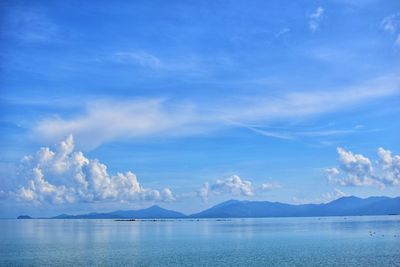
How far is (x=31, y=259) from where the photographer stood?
3191 inches

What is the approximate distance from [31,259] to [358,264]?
58.5 meters

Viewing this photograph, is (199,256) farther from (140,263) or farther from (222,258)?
(140,263)

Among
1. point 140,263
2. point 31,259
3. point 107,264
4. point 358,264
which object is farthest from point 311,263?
point 31,259

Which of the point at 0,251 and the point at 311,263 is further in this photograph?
the point at 0,251

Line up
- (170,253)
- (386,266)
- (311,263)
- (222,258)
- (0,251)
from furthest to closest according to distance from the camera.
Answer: (0,251)
(170,253)
(222,258)
(311,263)
(386,266)

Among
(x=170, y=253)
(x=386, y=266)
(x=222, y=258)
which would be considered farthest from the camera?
(x=170, y=253)

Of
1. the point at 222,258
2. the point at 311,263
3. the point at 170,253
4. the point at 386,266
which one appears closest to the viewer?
the point at 386,266

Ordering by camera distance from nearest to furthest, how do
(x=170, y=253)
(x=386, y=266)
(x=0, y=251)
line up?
(x=386, y=266)
(x=170, y=253)
(x=0, y=251)

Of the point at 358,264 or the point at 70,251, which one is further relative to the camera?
the point at 70,251

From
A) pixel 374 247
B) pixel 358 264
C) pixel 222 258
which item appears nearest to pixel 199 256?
pixel 222 258

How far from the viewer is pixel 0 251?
97.2m

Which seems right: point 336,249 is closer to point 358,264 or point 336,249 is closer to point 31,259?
point 358,264

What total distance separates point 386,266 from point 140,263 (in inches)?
1569

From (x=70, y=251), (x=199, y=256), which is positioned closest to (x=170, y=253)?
(x=199, y=256)
